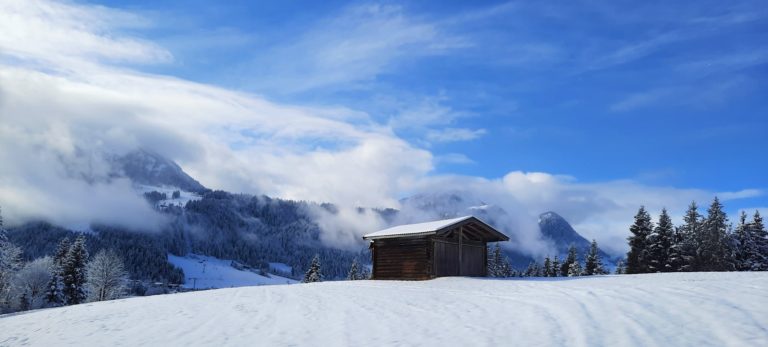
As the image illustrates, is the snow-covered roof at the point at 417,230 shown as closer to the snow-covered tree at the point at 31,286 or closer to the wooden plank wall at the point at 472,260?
the wooden plank wall at the point at 472,260

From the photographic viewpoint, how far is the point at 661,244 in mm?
45406

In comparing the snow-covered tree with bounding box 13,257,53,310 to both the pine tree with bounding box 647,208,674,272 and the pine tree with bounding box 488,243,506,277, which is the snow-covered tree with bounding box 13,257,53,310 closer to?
the pine tree with bounding box 488,243,506,277

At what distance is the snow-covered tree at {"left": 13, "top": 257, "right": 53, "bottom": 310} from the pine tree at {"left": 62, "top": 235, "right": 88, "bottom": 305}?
16.4m

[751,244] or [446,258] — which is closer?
[446,258]

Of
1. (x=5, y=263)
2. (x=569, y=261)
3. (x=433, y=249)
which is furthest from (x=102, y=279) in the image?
(x=569, y=261)

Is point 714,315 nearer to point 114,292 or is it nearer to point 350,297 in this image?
point 350,297

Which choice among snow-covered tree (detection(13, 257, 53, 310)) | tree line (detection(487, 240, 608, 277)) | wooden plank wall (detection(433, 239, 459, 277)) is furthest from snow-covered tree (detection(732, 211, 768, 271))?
snow-covered tree (detection(13, 257, 53, 310))

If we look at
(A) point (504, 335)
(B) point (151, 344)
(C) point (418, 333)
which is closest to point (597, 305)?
(A) point (504, 335)

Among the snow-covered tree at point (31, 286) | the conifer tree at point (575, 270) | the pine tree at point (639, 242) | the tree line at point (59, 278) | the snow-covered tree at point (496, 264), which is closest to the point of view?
the pine tree at point (639, 242)

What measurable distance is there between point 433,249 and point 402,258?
→ 2.45 meters

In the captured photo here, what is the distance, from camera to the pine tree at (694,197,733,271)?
138ft

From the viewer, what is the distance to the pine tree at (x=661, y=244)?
1767 inches

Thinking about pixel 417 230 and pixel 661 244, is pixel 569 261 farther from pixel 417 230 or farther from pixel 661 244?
pixel 417 230

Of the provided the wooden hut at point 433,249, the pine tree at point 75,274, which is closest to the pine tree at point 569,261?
the wooden hut at point 433,249
